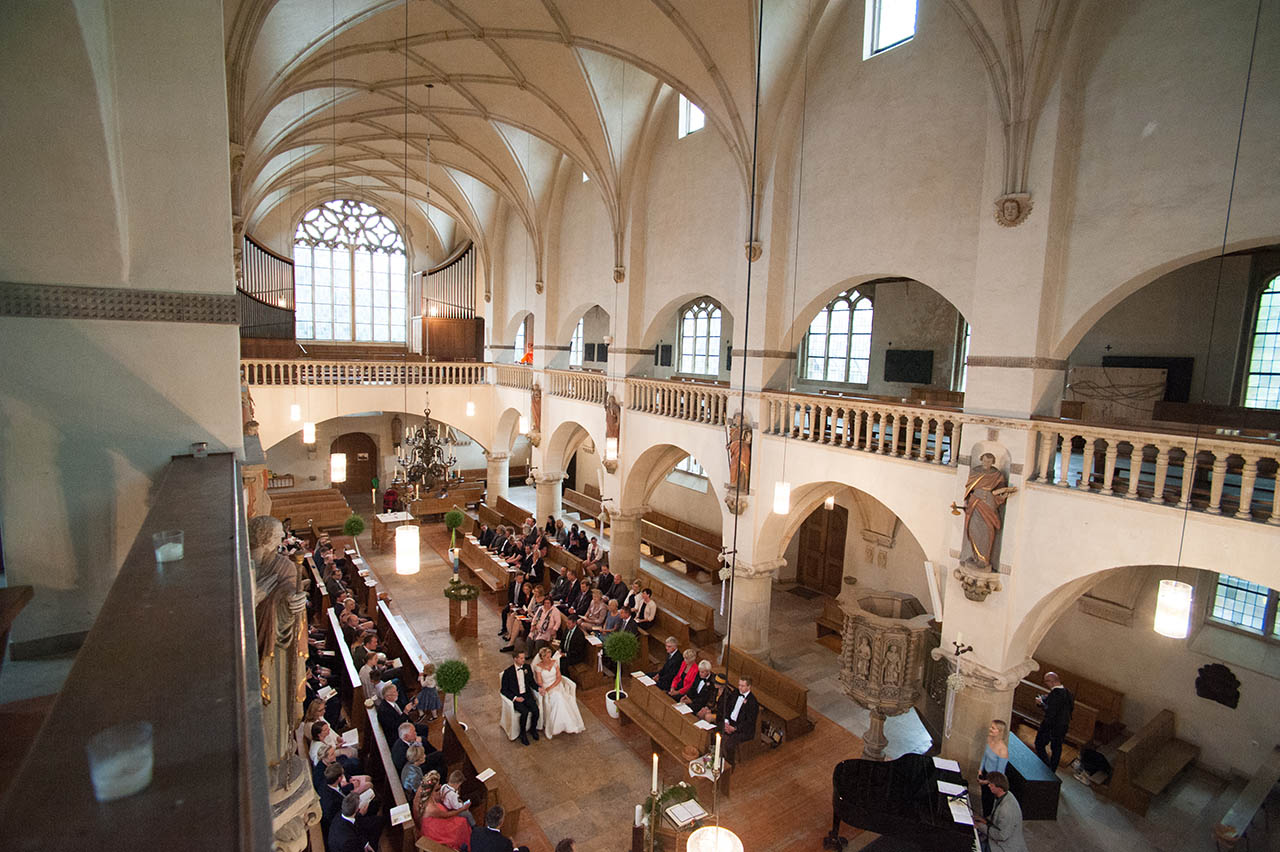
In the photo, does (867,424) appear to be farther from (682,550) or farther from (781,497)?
(682,550)

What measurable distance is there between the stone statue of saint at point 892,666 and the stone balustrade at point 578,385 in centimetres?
939

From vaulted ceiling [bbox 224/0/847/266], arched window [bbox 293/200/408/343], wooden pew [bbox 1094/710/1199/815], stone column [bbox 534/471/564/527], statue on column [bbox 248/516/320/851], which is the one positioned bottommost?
wooden pew [bbox 1094/710/1199/815]

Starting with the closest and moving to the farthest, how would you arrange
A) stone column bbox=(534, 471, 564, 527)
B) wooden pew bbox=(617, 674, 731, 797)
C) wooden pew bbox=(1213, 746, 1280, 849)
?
wooden pew bbox=(1213, 746, 1280, 849)
wooden pew bbox=(617, 674, 731, 797)
stone column bbox=(534, 471, 564, 527)

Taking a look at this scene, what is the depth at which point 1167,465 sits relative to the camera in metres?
7.87

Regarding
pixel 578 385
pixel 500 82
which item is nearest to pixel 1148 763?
pixel 578 385

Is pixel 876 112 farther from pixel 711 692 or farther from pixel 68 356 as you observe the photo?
pixel 68 356

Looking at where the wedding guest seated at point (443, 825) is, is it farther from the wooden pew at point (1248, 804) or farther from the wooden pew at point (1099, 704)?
the wooden pew at point (1099, 704)

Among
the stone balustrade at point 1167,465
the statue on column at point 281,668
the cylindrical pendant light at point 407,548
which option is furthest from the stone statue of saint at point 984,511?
the statue on column at point 281,668

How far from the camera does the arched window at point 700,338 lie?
19109mm

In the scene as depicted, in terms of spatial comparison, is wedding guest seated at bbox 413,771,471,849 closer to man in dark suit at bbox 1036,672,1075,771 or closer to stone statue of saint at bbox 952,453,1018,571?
stone statue of saint at bbox 952,453,1018,571

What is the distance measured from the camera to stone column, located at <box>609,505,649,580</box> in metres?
16.2

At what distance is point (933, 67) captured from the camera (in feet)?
31.4

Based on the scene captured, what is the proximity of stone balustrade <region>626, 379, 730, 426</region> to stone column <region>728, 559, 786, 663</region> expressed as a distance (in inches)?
111

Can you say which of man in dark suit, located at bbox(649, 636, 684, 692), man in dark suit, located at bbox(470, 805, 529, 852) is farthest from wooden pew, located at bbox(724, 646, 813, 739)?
man in dark suit, located at bbox(470, 805, 529, 852)
